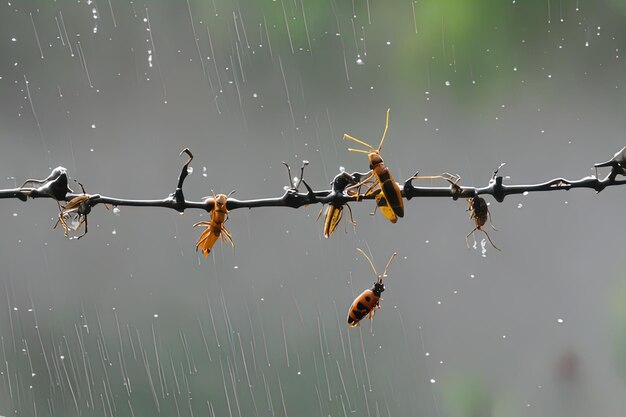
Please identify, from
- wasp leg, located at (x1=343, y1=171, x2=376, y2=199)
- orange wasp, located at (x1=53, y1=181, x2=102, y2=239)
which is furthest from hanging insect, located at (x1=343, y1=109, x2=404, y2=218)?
orange wasp, located at (x1=53, y1=181, x2=102, y2=239)

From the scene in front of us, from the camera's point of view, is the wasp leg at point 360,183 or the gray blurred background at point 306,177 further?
the gray blurred background at point 306,177

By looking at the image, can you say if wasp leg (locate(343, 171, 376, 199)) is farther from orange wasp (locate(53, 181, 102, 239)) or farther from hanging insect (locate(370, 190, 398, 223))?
orange wasp (locate(53, 181, 102, 239))

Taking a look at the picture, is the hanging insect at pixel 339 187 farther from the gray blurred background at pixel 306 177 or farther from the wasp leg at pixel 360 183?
the gray blurred background at pixel 306 177

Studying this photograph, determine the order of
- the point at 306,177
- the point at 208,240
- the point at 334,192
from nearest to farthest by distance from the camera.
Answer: the point at 334,192 < the point at 208,240 < the point at 306,177

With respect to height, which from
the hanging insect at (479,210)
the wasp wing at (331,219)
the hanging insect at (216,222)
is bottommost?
the hanging insect at (479,210)

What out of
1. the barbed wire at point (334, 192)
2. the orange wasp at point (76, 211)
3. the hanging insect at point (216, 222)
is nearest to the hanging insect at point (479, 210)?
the barbed wire at point (334, 192)

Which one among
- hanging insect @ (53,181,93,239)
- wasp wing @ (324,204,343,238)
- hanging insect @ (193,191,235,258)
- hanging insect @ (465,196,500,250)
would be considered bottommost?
hanging insect @ (465,196,500,250)

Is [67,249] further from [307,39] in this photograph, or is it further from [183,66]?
[307,39]

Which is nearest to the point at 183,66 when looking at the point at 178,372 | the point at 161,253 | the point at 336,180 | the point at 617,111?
the point at 161,253

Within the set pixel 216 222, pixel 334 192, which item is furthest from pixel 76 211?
pixel 334 192

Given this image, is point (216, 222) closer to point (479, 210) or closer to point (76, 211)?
point (76, 211)

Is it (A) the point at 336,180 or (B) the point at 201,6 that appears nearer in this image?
(A) the point at 336,180
